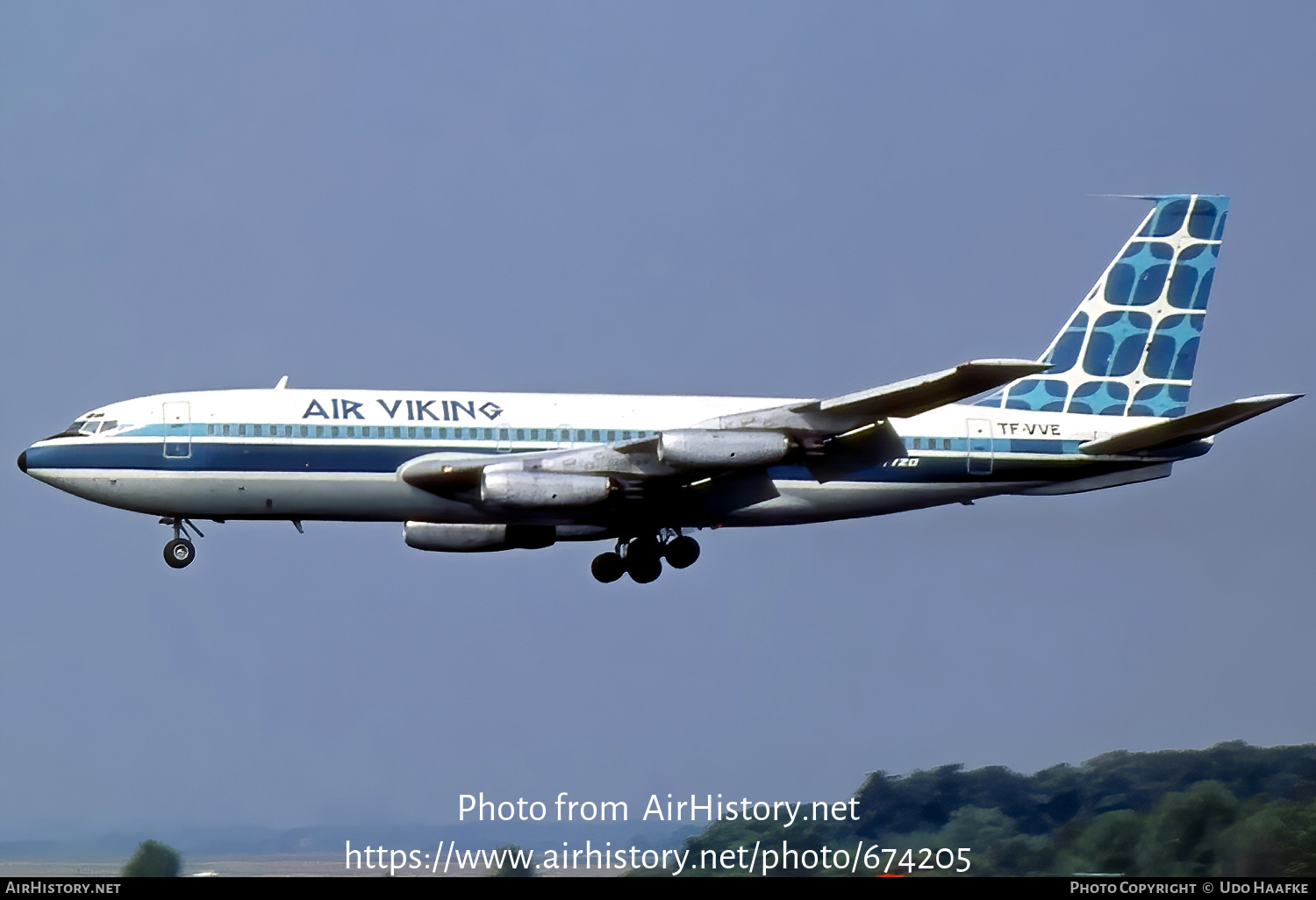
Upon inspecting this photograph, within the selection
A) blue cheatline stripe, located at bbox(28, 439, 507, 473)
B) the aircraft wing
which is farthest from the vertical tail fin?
blue cheatline stripe, located at bbox(28, 439, 507, 473)

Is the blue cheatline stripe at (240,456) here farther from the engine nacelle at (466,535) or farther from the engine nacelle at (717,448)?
the engine nacelle at (466,535)

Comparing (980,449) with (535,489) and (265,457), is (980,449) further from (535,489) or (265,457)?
(265,457)

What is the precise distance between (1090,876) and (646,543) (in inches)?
677

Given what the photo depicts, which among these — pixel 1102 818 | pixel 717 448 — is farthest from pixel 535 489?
pixel 1102 818

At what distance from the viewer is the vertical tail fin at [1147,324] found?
56.7 meters

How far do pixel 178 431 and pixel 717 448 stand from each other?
14953 millimetres

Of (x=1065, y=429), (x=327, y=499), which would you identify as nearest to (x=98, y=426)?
(x=327, y=499)

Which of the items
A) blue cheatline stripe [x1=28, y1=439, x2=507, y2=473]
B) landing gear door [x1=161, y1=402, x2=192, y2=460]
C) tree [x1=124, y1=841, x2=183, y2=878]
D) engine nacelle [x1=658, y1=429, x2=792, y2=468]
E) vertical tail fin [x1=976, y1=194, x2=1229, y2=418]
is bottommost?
tree [x1=124, y1=841, x2=183, y2=878]

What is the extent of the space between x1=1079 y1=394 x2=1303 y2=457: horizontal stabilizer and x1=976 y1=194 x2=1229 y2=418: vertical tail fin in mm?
2150

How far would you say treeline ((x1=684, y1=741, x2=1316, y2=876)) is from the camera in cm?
4456

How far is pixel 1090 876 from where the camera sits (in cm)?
4319

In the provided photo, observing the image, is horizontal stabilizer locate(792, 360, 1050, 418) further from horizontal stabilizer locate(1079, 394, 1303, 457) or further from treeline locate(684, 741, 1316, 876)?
treeline locate(684, 741, 1316, 876)

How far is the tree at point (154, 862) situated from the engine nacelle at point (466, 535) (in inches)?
495
